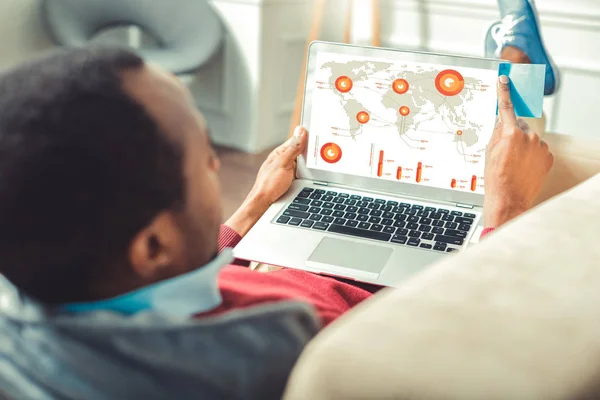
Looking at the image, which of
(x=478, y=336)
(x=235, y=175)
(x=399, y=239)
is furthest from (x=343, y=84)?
(x=235, y=175)

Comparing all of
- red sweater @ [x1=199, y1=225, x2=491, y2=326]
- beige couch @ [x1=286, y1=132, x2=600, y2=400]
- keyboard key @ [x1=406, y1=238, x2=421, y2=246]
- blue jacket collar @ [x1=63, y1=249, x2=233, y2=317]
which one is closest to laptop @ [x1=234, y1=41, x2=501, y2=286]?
keyboard key @ [x1=406, y1=238, x2=421, y2=246]

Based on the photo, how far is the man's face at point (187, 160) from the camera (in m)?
0.58

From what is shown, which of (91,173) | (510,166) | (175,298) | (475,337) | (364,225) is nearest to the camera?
(475,337)

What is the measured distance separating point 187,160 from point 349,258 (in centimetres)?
57

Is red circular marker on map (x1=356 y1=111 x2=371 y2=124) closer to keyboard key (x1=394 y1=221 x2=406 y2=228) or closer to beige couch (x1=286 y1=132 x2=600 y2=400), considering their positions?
keyboard key (x1=394 y1=221 x2=406 y2=228)

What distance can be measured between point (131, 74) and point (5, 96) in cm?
9

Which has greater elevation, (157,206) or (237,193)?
(157,206)

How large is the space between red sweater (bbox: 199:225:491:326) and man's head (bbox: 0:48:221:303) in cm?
10

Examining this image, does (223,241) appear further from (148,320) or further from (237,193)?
(237,193)

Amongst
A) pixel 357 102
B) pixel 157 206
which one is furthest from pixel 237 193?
pixel 157 206

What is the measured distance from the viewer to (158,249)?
617 mm

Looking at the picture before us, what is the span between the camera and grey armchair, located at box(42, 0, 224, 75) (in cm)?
331

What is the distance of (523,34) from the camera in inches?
74.1

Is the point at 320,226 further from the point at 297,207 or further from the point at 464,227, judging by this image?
the point at 464,227
